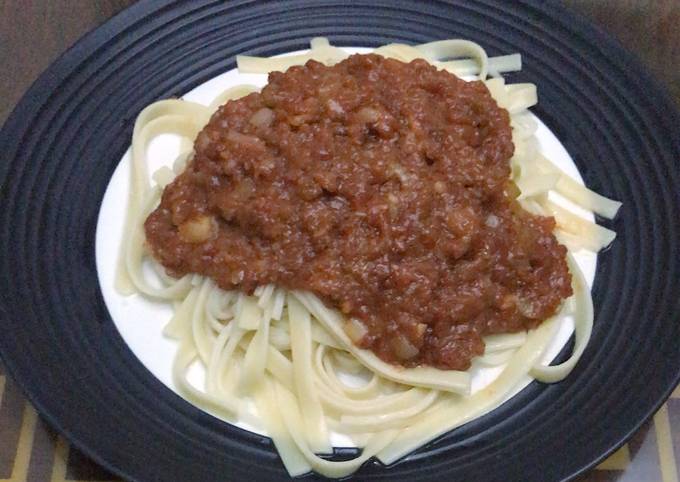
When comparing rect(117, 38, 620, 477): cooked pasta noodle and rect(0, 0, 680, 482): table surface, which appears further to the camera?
rect(0, 0, 680, 482): table surface

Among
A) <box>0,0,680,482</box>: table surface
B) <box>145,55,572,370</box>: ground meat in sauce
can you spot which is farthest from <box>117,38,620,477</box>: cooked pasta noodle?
<box>0,0,680,482</box>: table surface

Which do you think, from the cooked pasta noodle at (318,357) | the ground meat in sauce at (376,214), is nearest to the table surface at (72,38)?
the cooked pasta noodle at (318,357)

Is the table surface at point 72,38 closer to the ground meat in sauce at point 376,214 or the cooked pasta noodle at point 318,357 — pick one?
the cooked pasta noodle at point 318,357

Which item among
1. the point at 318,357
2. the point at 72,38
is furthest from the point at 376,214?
the point at 72,38

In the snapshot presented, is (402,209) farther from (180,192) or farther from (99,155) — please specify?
(99,155)

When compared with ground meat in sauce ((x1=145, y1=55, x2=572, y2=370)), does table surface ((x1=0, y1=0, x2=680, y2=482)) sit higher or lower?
higher

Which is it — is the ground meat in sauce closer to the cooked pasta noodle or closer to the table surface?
the cooked pasta noodle

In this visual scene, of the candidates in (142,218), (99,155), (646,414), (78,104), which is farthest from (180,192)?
(646,414)
